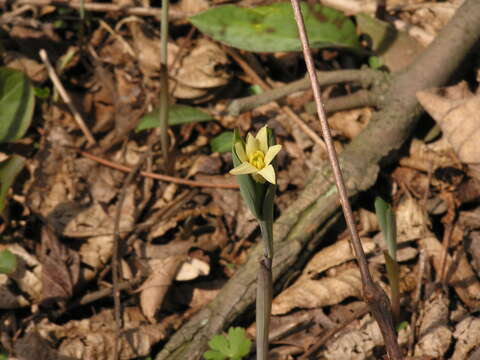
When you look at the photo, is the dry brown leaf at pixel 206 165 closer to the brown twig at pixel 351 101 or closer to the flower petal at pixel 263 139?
the brown twig at pixel 351 101

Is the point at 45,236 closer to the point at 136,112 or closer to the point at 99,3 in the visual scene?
the point at 136,112

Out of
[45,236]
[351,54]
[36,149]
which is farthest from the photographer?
[351,54]

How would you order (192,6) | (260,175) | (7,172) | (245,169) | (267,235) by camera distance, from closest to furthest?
(245,169), (260,175), (267,235), (7,172), (192,6)

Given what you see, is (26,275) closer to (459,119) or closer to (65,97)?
(65,97)

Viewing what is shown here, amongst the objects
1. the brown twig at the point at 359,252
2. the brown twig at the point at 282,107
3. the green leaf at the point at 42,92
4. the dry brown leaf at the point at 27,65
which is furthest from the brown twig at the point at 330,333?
the dry brown leaf at the point at 27,65

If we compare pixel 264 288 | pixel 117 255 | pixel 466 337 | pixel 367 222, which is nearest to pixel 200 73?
pixel 117 255

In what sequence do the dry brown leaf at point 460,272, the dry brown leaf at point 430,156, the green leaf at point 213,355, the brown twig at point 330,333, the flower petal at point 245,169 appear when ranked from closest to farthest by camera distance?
the flower petal at point 245,169
the green leaf at point 213,355
the brown twig at point 330,333
the dry brown leaf at point 460,272
the dry brown leaf at point 430,156

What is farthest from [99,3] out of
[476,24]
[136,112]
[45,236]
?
[476,24]
